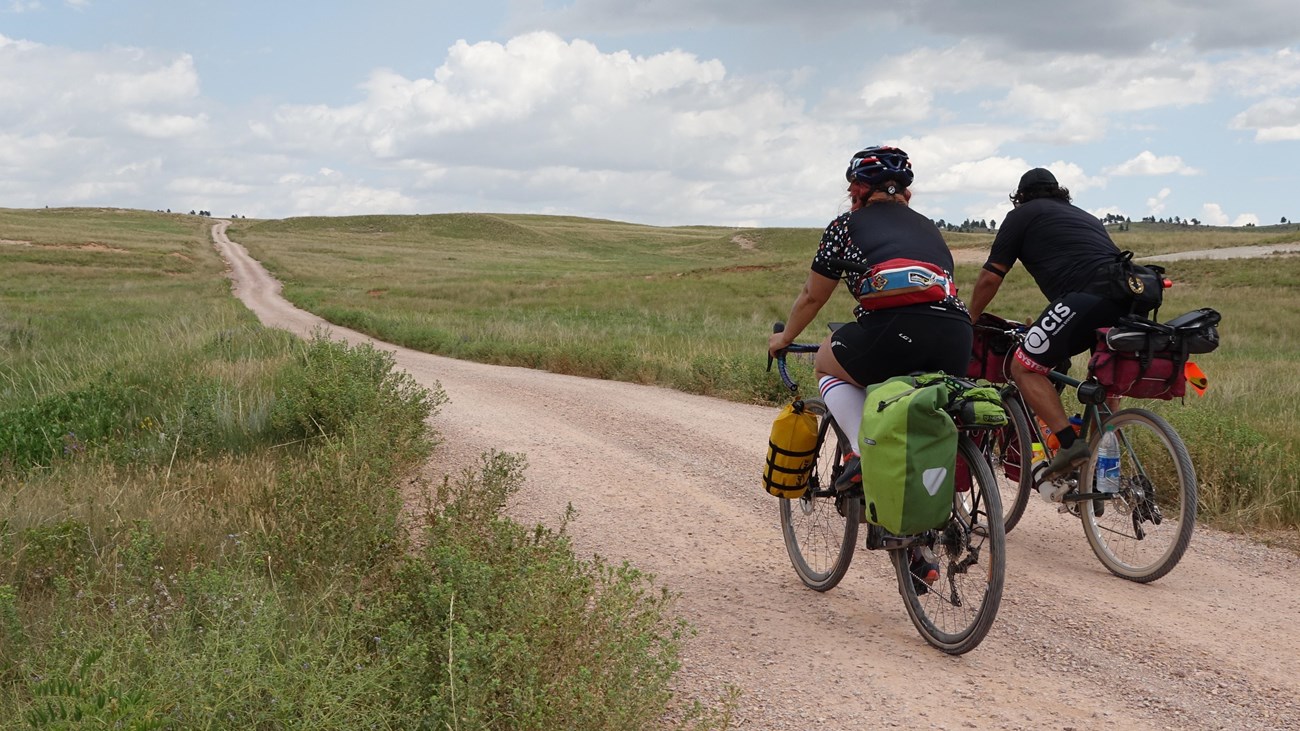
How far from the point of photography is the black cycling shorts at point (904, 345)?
4230mm

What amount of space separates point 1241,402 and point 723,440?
18.3ft

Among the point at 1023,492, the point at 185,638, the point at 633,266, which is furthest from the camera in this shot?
the point at 633,266

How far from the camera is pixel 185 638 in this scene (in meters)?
3.42

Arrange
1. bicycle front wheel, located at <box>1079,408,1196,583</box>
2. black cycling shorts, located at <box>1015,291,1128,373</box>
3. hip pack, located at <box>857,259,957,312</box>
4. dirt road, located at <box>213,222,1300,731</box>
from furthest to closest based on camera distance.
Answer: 1. black cycling shorts, located at <box>1015,291,1128,373</box>
2. bicycle front wheel, located at <box>1079,408,1196,583</box>
3. hip pack, located at <box>857,259,957,312</box>
4. dirt road, located at <box>213,222,1300,731</box>

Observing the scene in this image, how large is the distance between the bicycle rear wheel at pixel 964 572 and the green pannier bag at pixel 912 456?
0.21 m

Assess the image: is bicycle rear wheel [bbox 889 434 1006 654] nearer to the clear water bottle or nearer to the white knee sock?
the white knee sock

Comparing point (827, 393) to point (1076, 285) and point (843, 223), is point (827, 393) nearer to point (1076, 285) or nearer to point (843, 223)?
point (843, 223)

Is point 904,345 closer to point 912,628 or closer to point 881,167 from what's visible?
point 881,167

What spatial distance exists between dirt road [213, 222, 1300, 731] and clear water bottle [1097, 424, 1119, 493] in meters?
0.51

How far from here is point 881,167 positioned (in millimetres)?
4453

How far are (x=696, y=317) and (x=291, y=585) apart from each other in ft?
83.0

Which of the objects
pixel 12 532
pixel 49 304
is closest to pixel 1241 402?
pixel 12 532

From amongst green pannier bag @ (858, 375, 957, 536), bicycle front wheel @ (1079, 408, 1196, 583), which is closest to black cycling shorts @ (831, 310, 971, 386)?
green pannier bag @ (858, 375, 957, 536)

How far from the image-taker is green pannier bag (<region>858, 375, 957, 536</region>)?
153 inches
